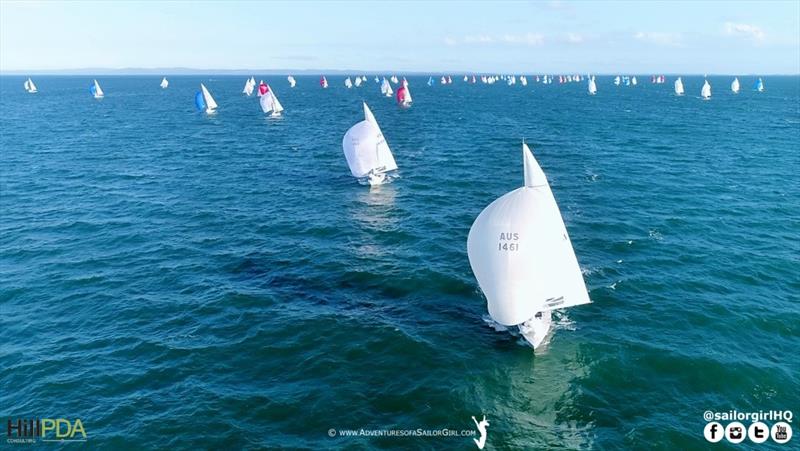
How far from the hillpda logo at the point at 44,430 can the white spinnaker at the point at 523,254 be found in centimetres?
2577

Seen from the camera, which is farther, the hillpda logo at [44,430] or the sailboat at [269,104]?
the sailboat at [269,104]

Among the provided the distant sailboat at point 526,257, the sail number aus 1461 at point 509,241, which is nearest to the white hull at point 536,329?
the distant sailboat at point 526,257

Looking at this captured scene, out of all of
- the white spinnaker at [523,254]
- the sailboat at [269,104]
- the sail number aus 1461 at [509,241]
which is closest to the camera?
the sail number aus 1461 at [509,241]

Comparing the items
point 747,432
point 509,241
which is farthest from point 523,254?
point 747,432

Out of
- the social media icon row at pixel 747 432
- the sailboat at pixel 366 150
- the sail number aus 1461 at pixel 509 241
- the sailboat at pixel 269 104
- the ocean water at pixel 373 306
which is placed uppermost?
the sailboat at pixel 269 104

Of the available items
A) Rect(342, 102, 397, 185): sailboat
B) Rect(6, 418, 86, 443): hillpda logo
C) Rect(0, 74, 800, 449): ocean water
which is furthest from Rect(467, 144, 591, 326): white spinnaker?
Rect(342, 102, 397, 185): sailboat

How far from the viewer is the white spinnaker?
31.3 metres

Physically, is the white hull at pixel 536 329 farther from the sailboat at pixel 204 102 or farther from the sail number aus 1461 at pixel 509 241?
the sailboat at pixel 204 102

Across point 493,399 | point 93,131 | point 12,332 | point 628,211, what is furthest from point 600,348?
point 93,131

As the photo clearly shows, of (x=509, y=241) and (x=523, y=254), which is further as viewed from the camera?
(x=523, y=254)

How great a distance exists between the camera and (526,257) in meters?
31.4

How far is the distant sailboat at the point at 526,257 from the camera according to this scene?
3131 centimetres

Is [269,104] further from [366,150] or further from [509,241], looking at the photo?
[509,241]

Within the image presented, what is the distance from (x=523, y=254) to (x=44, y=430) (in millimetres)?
30202
